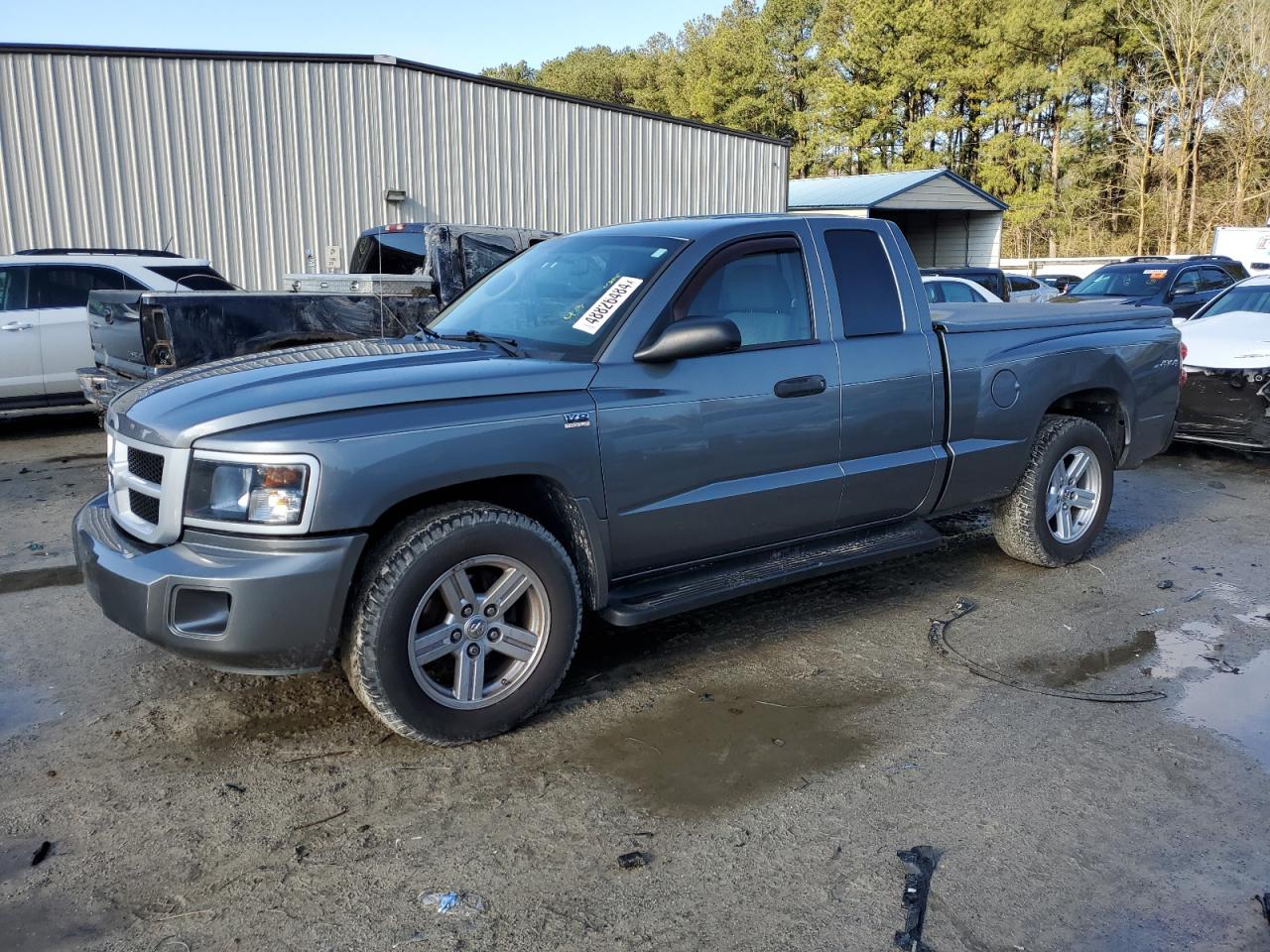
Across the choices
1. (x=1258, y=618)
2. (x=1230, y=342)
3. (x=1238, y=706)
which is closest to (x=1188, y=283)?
(x=1230, y=342)

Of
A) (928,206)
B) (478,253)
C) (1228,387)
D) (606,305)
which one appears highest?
(928,206)

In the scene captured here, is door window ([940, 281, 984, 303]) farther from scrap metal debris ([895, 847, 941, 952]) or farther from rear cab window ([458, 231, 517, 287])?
scrap metal debris ([895, 847, 941, 952])

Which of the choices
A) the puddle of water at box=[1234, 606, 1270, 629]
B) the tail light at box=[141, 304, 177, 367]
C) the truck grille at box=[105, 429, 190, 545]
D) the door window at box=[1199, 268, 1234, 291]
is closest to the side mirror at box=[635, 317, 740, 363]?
the truck grille at box=[105, 429, 190, 545]

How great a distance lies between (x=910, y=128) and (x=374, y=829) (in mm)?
48828

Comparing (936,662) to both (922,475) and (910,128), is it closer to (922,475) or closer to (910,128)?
(922,475)

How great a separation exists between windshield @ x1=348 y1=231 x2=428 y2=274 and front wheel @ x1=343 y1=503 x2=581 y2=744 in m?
8.59

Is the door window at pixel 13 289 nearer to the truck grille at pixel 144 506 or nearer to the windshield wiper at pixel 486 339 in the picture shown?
the windshield wiper at pixel 486 339

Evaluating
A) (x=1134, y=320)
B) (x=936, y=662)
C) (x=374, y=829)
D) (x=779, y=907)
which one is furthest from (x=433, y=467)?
(x=1134, y=320)

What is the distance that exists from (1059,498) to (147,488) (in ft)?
15.7

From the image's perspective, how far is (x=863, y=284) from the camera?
4945 millimetres

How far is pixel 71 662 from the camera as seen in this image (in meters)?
4.52

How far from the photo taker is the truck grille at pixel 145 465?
11.6 ft

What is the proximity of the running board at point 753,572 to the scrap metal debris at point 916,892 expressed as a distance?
1.34m

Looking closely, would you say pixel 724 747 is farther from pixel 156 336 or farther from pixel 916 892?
pixel 156 336
